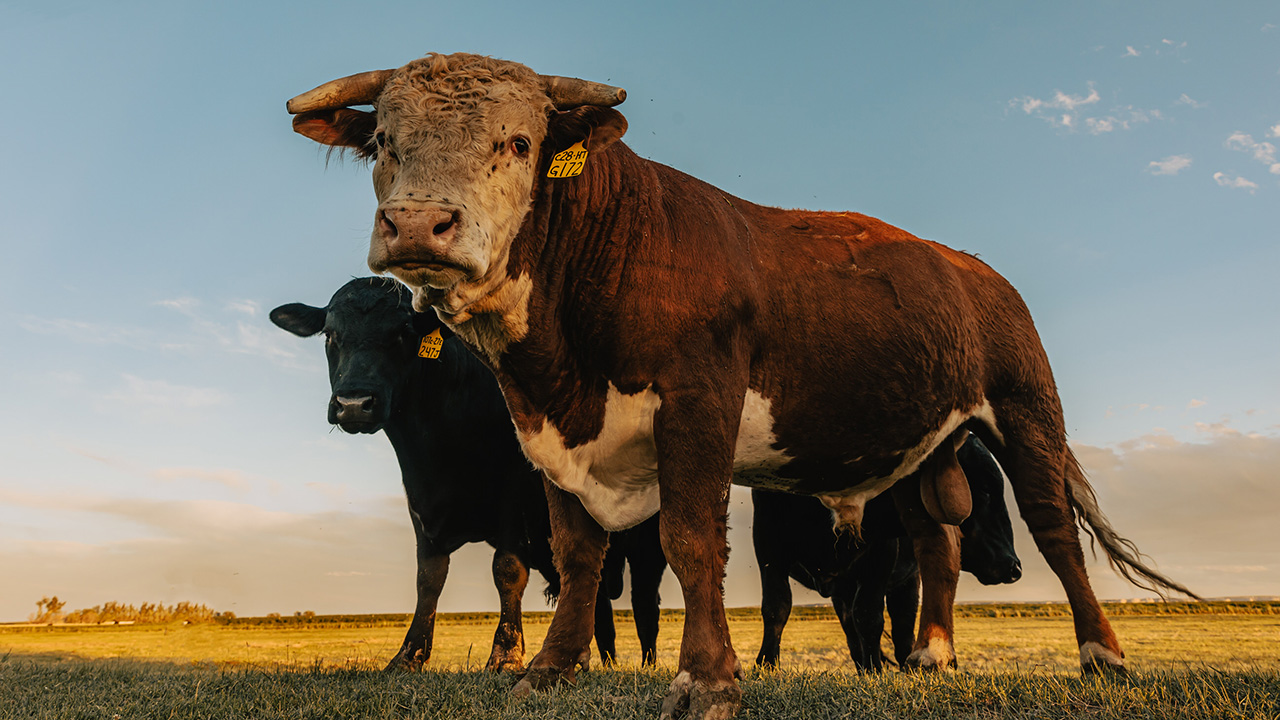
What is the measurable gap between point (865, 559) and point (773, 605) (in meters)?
1.55

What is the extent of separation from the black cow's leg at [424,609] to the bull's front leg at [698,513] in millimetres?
4015

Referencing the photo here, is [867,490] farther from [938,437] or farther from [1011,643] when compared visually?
[1011,643]

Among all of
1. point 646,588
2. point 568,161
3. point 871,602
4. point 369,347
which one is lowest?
point 871,602

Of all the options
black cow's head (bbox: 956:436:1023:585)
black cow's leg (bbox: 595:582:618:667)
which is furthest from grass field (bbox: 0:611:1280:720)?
black cow's head (bbox: 956:436:1023:585)

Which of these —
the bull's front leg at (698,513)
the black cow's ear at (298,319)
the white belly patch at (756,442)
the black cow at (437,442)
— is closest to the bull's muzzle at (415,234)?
the bull's front leg at (698,513)

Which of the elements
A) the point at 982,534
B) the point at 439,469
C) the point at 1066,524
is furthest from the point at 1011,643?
the point at 439,469

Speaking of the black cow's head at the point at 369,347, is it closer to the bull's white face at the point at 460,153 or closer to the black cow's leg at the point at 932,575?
the bull's white face at the point at 460,153

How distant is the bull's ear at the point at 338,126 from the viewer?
509cm

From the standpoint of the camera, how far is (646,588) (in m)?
9.38

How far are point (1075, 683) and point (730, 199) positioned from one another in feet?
11.8

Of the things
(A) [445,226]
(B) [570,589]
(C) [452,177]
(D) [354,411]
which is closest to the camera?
(A) [445,226]

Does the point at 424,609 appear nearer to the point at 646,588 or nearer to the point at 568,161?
the point at 646,588

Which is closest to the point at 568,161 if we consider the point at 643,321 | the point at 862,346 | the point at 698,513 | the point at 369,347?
the point at 643,321

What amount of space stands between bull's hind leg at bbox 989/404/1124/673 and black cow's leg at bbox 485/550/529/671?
4.21 m
